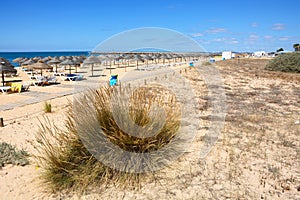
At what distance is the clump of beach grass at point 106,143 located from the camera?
2.86 metres

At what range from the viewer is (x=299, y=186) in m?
2.80

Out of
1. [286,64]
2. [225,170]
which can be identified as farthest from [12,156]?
[286,64]

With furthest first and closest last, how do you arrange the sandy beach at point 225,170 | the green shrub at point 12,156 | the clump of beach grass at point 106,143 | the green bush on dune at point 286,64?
1. the green bush on dune at point 286,64
2. the green shrub at point 12,156
3. the clump of beach grass at point 106,143
4. the sandy beach at point 225,170

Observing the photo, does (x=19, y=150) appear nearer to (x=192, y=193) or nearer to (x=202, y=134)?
(x=192, y=193)

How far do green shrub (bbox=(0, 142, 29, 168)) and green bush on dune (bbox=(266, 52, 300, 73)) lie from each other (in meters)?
17.2

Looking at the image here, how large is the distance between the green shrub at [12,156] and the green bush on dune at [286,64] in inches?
678

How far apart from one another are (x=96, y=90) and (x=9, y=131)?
3027mm


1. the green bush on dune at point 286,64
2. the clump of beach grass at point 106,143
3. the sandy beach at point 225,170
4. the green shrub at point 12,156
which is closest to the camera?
the sandy beach at point 225,170

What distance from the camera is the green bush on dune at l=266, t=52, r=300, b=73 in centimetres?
1633

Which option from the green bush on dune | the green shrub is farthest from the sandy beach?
the green bush on dune

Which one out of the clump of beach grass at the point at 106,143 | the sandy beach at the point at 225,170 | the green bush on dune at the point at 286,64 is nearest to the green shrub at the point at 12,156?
the sandy beach at the point at 225,170

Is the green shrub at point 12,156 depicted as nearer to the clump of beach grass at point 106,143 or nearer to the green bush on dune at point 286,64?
the clump of beach grass at point 106,143

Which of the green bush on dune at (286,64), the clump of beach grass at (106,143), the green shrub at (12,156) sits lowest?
the green shrub at (12,156)

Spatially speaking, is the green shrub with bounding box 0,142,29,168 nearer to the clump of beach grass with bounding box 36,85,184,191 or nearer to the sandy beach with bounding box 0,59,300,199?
the sandy beach with bounding box 0,59,300,199
